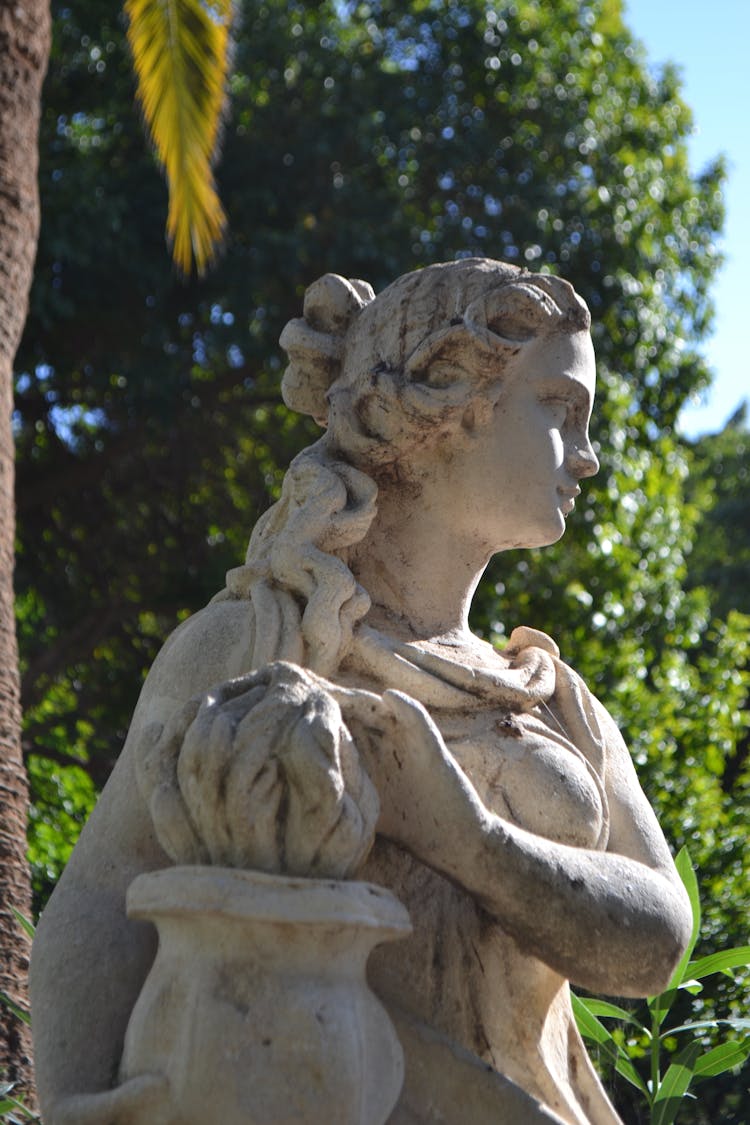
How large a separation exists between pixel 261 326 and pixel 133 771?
8.41 meters

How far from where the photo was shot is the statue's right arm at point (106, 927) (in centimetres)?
238

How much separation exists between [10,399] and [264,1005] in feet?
15.0

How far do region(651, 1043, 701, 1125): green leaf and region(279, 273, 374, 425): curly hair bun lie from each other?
165 centimetres

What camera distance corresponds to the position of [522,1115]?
7.93ft

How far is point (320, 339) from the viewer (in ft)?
10.5

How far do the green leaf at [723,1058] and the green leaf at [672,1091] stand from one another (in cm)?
9

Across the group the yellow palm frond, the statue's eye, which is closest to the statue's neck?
the statue's eye

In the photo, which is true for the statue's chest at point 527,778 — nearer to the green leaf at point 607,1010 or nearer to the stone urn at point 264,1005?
the stone urn at point 264,1005

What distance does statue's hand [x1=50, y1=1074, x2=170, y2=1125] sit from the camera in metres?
2.16

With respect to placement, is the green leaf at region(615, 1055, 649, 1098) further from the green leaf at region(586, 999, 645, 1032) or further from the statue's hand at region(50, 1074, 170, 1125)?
the statue's hand at region(50, 1074, 170, 1125)

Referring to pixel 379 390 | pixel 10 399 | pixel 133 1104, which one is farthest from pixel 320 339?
pixel 10 399

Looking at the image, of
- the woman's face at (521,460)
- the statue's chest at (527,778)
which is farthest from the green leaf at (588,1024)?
the woman's face at (521,460)

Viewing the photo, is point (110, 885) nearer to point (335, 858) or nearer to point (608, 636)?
point (335, 858)

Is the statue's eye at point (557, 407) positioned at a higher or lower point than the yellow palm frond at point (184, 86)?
lower
